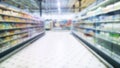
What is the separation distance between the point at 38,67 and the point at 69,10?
72.9ft

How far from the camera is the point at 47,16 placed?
2369cm

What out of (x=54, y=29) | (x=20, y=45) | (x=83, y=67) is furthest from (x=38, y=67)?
(x=54, y=29)

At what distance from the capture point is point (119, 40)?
12.0ft

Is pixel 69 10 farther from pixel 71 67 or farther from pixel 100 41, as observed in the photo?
pixel 71 67

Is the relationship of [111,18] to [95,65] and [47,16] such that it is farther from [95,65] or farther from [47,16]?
[47,16]

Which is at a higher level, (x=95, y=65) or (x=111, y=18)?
(x=111, y=18)

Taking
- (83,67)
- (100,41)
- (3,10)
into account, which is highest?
(3,10)

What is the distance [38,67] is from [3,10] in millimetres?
2787

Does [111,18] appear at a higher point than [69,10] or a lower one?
lower

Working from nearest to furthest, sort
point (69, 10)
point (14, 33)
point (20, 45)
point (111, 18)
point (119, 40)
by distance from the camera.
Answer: point (119, 40)
point (111, 18)
point (14, 33)
point (20, 45)
point (69, 10)

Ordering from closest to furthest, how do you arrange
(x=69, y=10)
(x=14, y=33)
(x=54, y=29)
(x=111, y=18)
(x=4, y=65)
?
(x=4, y=65) < (x=111, y=18) < (x=14, y=33) < (x=54, y=29) < (x=69, y=10)

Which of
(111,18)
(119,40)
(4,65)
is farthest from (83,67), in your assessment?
(4,65)

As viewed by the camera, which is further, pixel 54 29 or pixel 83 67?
Result: pixel 54 29

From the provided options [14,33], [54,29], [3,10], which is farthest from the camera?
[54,29]
